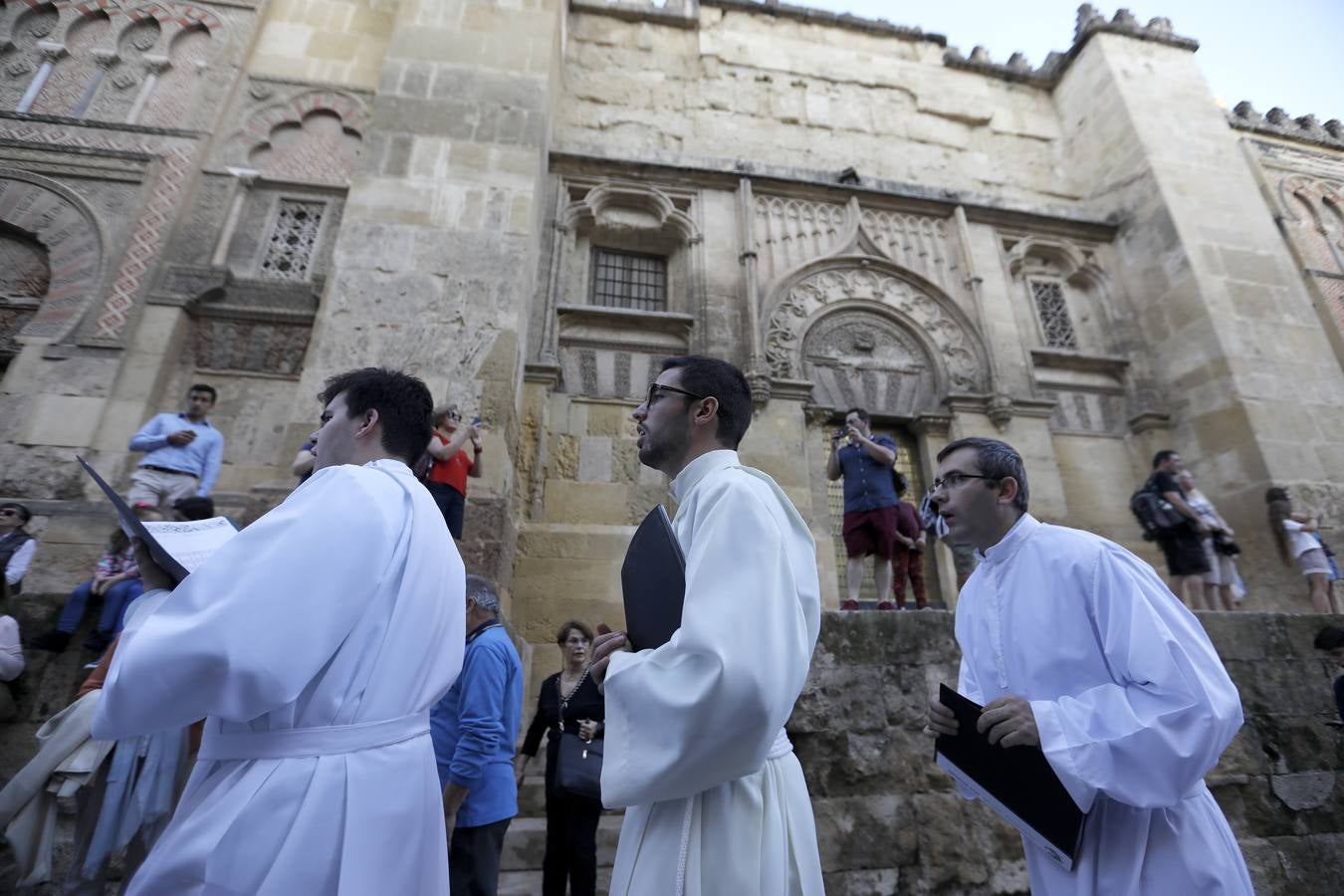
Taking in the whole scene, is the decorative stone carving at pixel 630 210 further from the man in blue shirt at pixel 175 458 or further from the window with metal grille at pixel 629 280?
the man in blue shirt at pixel 175 458

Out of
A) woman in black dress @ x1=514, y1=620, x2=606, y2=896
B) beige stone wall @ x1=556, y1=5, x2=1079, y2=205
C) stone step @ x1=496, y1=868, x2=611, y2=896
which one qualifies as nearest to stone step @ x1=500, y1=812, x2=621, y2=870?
stone step @ x1=496, y1=868, x2=611, y2=896

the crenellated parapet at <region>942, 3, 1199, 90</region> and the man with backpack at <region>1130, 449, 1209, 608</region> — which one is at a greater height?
the crenellated parapet at <region>942, 3, 1199, 90</region>

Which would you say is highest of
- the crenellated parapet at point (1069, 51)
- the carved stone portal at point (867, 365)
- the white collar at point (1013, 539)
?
the crenellated parapet at point (1069, 51)

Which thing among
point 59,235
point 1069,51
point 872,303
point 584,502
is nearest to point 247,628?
point 584,502

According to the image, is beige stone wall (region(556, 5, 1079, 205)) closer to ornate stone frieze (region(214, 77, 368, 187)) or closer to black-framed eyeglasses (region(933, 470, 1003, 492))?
ornate stone frieze (region(214, 77, 368, 187))

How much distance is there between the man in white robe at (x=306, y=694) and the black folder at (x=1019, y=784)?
47.7 inches

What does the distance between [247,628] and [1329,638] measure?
17.9 feet

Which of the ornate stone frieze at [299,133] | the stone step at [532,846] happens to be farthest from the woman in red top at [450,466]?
the ornate stone frieze at [299,133]

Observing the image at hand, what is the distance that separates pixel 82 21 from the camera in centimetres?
797

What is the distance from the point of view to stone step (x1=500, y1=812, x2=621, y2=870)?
334cm

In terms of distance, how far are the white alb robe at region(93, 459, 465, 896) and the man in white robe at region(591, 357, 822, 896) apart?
1.49 feet

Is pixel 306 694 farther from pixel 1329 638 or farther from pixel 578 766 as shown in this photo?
pixel 1329 638

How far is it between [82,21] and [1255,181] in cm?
1668

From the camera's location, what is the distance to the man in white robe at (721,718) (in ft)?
3.50
